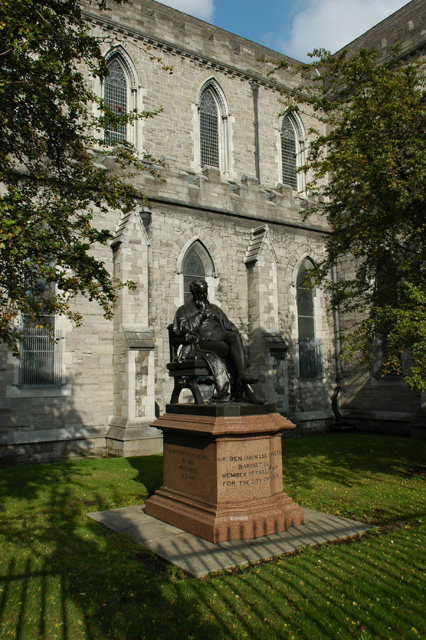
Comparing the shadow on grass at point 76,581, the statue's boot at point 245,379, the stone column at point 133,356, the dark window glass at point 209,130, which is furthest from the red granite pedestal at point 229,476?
the dark window glass at point 209,130

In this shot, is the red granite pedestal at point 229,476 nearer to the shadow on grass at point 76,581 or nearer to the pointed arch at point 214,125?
the shadow on grass at point 76,581

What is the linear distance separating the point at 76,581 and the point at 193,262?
11897mm

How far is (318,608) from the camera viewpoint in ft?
14.2

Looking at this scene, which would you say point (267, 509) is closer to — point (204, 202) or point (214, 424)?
A: point (214, 424)

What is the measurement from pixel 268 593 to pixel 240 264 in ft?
42.3

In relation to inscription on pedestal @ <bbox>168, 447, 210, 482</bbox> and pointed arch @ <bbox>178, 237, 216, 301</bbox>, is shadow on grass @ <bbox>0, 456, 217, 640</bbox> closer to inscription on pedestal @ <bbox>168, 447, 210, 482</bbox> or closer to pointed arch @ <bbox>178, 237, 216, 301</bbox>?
inscription on pedestal @ <bbox>168, 447, 210, 482</bbox>

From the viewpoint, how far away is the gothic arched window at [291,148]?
22609 millimetres

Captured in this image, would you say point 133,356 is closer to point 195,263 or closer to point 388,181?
point 195,263

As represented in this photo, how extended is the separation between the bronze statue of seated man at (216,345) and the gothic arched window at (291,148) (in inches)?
635

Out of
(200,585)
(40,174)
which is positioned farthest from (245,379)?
(40,174)

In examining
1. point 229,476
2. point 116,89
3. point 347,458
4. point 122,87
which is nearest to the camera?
point 229,476

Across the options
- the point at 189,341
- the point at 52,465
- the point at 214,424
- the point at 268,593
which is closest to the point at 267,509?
the point at 214,424

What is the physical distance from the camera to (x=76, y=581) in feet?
16.3

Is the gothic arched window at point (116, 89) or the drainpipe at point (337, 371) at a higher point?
the gothic arched window at point (116, 89)
